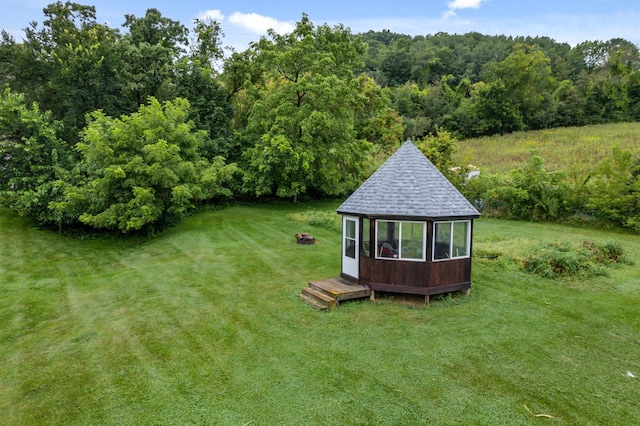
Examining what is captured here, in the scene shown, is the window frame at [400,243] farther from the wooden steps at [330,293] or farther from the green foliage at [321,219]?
the green foliage at [321,219]

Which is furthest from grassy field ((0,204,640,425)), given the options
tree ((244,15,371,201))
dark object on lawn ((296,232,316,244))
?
tree ((244,15,371,201))

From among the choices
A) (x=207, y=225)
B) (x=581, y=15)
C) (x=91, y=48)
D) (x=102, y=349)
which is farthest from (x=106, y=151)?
(x=581, y=15)

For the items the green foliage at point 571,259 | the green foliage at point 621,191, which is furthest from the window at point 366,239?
the green foliage at point 621,191

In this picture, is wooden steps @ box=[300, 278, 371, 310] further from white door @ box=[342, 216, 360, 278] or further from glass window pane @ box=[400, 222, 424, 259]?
glass window pane @ box=[400, 222, 424, 259]

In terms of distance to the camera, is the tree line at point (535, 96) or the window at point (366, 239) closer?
the window at point (366, 239)

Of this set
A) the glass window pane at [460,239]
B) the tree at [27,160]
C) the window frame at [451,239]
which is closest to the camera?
the window frame at [451,239]

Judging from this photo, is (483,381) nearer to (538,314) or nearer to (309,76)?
(538,314)
